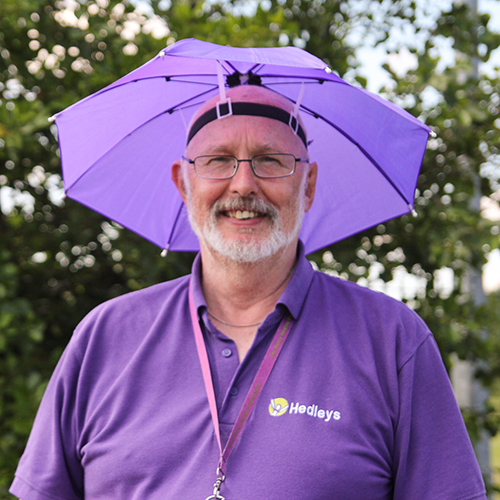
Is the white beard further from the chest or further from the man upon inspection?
the chest

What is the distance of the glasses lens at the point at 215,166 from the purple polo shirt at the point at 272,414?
0.47 m

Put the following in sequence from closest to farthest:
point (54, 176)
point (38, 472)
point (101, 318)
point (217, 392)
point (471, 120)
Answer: point (217, 392) → point (38, 472) → point (101, 318) → point (471, 120) → point (54, 176)

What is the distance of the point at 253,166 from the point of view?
2.10 meters

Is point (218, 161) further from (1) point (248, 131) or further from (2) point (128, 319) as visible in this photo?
(2) point (128, 319)

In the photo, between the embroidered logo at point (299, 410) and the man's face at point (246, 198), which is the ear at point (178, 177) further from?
the embroidered logo at point (299, 410)

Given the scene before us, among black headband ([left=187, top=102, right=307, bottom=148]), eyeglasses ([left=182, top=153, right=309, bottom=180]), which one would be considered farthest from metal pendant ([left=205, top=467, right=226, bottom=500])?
black headband ([left=187, top=102, right=307, bottom=148])

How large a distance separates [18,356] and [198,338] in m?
1.80

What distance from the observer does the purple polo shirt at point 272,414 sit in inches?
68.3

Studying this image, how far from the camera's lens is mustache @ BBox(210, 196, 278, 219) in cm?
208

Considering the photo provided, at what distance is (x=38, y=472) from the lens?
6.63 feet

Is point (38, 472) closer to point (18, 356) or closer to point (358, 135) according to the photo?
point (18, 356)

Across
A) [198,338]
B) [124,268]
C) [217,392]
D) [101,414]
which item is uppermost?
[124,268]

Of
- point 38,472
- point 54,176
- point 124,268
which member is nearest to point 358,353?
point 38,472

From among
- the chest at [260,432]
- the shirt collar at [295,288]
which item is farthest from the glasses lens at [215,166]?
the chest at [260,432]
